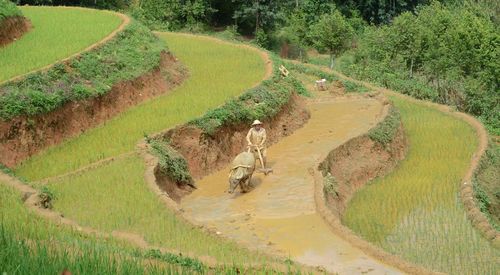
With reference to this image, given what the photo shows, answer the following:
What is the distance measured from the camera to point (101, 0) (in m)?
39.2

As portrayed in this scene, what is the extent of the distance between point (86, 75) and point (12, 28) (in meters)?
4.07

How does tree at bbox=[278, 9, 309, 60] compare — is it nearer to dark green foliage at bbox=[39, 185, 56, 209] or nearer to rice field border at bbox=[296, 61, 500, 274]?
rice field border at bbox=[296, 61, 500, 274]

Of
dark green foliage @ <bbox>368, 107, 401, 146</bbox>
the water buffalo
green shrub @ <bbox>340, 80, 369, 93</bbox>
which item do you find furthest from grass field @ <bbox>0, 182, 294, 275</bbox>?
green shrub @ <bbox>340, 80, 369, 93</bbox>

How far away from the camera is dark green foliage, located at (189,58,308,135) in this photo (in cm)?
1703

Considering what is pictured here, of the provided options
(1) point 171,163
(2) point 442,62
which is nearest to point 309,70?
(2) point 442,62

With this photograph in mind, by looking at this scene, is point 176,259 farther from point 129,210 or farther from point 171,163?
point 171,163

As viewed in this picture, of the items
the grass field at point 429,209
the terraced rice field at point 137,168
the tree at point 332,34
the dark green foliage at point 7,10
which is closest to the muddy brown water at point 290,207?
the terraced rice field at point 137,168

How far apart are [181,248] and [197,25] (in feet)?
98.3

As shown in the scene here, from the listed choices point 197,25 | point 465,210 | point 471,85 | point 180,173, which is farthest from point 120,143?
point 197,25

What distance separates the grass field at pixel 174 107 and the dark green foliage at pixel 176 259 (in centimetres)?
627

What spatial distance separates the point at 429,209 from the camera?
1531 cm

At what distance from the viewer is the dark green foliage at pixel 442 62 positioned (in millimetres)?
26734

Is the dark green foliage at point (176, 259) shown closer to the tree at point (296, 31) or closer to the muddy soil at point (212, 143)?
the muddy soil at point (212, 143)

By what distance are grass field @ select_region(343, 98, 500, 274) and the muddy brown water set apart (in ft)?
4.36
